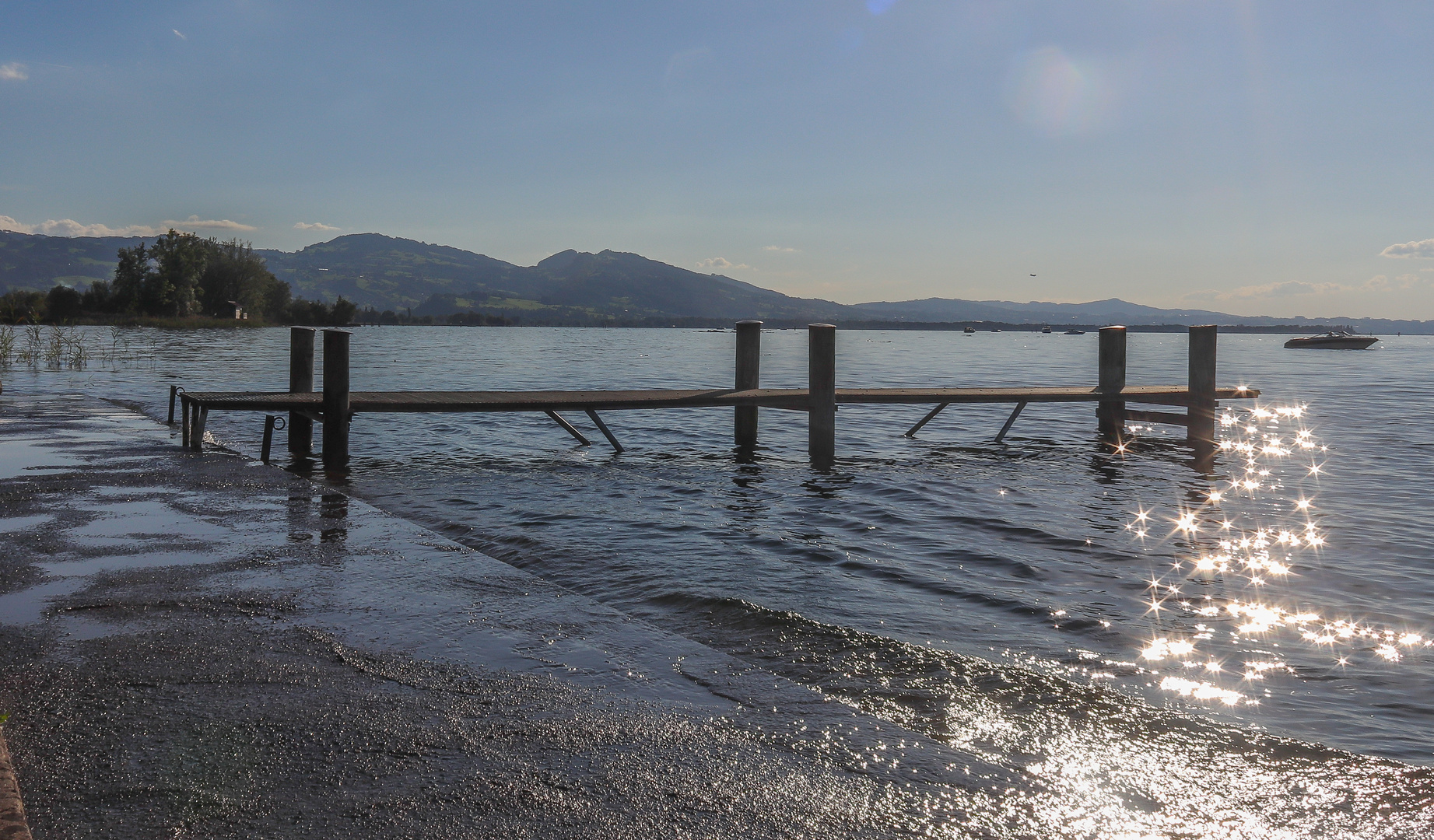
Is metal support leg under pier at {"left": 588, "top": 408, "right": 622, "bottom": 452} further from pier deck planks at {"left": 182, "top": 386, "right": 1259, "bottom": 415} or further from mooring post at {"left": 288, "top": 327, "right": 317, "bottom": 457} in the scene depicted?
mooring post at {"left": 288, "top": 327, "right": 317, "bottom": 457}

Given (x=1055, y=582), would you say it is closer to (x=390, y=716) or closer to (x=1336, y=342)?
(x=390, y=716)

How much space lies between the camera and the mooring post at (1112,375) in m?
17.7

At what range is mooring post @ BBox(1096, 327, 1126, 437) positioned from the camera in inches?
696

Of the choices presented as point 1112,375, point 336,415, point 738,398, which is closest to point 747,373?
point 738,398

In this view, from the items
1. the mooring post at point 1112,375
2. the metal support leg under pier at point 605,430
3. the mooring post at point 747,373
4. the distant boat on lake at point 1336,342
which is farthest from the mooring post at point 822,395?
the distant boat on lake at point 1336,342

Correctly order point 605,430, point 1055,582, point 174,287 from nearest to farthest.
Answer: point 1055,582 → point 605,430 → point 174,287

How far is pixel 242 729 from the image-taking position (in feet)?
14.1

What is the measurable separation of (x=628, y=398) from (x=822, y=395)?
135 inches

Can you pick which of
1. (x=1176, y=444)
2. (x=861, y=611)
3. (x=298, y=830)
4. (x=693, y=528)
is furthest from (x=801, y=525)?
(x=1176, y=444)

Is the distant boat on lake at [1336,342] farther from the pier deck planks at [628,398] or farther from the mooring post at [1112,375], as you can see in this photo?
the pier deck planks at [628,398]

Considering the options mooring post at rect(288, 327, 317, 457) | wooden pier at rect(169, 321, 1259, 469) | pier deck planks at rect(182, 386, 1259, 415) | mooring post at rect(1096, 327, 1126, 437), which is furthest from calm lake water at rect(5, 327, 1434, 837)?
pier deck planks at rect(182, 386, 1259, 415)

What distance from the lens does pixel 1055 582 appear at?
328 inches

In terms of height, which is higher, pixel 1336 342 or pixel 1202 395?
pixel 1336 342

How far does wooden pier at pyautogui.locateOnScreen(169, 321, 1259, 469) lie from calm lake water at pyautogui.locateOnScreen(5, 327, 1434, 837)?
808mm
